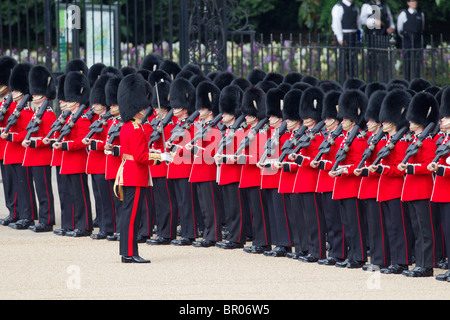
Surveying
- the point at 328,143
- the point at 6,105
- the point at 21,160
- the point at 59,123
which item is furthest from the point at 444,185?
the point at 6,105

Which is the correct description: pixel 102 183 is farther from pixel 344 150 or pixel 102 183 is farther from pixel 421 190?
pixel 421 190

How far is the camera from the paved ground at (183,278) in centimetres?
745

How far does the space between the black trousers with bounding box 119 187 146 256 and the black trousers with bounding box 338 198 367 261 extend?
1.41 meters

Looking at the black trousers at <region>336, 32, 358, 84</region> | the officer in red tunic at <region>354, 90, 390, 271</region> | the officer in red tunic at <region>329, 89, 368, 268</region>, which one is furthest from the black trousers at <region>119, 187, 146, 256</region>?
the black trousers at <region>336, 32, 358, 84</region>

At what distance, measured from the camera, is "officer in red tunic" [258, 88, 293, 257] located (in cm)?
909

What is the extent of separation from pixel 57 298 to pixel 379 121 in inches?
102

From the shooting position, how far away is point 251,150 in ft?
30.4

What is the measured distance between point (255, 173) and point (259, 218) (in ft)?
1.11

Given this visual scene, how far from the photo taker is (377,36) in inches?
586

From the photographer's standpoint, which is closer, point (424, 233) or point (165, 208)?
point (424, 233)

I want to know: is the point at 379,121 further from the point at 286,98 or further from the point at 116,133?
the point at 116,133

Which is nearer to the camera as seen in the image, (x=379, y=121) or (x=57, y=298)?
(x=57, y=298)

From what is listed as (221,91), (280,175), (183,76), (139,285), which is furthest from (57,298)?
(183,76)

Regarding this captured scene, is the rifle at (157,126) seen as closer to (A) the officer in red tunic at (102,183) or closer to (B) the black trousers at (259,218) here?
(A) the officer in red tunic at (102,183)
